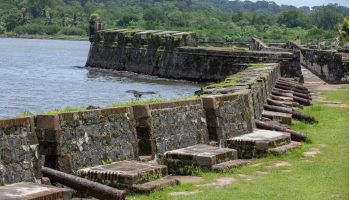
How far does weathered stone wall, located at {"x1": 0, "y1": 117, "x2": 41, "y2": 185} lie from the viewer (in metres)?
9.03

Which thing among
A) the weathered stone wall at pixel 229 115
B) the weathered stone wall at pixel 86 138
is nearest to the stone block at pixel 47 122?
the weathered stone wall at pixel 86 138

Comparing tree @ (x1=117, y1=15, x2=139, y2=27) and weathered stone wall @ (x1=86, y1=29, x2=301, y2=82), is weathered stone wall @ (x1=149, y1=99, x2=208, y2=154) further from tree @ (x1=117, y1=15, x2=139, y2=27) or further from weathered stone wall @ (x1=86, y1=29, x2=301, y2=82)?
tree @ (x1=117, y1=15, x2=139, y2=27)

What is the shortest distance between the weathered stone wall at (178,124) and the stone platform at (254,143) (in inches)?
23.3

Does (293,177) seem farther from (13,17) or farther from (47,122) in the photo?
(13,17)

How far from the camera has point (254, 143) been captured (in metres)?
13.6

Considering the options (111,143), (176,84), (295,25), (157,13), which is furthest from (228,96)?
(157,13)

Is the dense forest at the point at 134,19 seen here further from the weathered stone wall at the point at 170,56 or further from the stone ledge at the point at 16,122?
the stone ledge at the point at 16,122

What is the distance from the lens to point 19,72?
6256 centimetres

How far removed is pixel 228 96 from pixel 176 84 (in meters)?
34.3

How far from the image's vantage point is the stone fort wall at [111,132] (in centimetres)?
931

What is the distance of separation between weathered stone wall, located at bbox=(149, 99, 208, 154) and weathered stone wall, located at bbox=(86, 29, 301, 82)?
2549 centimetres

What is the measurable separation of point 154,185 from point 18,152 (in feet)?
6.30

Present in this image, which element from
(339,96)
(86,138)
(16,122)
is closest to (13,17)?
(339,96)

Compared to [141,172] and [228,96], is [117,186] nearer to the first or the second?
[141,172]
